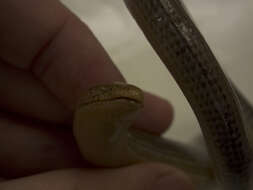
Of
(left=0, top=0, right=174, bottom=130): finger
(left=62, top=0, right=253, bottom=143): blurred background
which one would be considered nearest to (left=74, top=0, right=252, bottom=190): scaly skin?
(left=0, top=0, right=174, bottom=130): finger

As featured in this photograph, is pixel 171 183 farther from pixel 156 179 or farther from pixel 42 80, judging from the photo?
pixel 42 80

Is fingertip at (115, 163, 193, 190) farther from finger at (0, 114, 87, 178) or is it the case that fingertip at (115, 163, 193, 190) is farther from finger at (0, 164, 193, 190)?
finger at (0, 114, 87, 178)

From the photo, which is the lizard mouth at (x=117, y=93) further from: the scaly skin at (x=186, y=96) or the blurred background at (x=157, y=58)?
the blurred background at (x=157, y=58)

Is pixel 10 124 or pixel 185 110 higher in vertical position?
pixel 10 124

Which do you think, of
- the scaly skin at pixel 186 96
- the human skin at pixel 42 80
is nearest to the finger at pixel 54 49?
the human skin at pixel 42 80

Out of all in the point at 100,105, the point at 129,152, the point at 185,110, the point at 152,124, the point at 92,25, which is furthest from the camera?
the point at 92,25

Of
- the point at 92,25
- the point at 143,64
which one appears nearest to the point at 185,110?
the point at 143,64

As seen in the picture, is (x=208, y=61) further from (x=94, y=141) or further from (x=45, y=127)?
(x=45, y=127)
